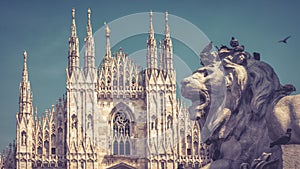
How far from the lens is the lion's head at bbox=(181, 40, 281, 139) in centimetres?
766

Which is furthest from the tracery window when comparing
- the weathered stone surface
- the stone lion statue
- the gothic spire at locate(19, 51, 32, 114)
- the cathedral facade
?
the weathered stone surface

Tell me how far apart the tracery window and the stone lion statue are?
34.1 metres

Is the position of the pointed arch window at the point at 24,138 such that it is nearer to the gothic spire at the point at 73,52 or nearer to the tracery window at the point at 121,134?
the gothic spire at the point at 73,52

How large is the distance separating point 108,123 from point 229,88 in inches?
1362

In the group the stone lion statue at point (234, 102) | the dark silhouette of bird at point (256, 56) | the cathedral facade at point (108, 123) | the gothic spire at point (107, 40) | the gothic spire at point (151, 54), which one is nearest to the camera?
the stone lion statue at point (234, 102)

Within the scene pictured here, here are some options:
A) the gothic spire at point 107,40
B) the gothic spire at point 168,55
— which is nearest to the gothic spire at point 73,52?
the gothic spire at point 107,40

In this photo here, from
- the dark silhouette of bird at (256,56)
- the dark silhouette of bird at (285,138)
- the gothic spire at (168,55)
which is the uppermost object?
A: the gothic spire at (168,55)

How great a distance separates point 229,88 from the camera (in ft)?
25.8

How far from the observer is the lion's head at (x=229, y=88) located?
25.1ft

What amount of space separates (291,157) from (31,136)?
1403 inches

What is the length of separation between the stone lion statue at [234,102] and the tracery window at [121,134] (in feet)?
112

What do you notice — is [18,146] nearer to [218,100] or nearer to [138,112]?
[138,112]

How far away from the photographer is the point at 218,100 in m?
7.98

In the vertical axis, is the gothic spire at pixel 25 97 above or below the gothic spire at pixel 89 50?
below
